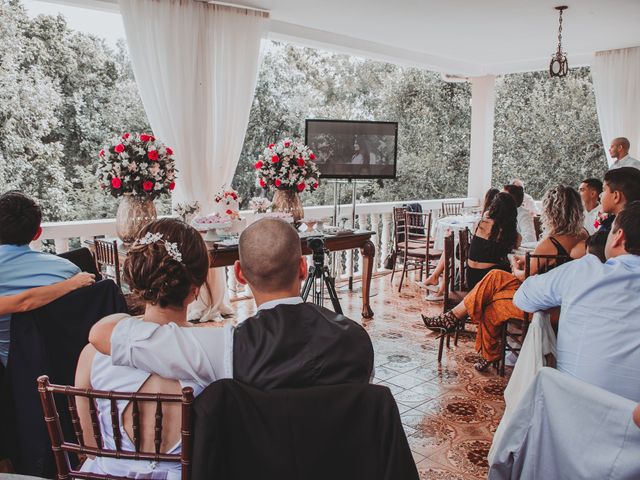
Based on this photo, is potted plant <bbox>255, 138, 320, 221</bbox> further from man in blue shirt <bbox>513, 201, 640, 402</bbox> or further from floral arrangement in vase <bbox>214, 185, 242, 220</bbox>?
man in blue shirt <bbox>513, 201, 640, 402</bbox>

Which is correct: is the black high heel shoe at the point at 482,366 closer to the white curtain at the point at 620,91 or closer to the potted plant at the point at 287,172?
the potted plant at the point at 287,172

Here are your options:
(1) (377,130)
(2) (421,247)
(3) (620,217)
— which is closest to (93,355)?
(3) (620,217)

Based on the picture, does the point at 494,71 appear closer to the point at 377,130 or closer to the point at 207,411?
the point at 377,130

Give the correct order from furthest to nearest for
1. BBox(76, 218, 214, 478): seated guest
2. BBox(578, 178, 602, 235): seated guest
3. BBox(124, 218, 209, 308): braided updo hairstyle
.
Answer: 1. BBox(578, 178, 602, 235): seated guest
2. BBox(124, 218, 209, 308): braided updo hairstyle
3. BBox(76, 218, 214, 478): seated guest

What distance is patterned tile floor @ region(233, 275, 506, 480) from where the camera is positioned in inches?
110

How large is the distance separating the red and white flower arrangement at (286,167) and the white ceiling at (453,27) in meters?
1.47

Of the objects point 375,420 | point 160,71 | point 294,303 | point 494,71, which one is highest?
point 494,71

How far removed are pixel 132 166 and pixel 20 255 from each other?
1.55m

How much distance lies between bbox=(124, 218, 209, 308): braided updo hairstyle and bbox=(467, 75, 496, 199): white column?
779 centimetres

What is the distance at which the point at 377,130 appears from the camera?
577 centimetres

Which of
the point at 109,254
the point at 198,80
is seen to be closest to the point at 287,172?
the point at 198,80

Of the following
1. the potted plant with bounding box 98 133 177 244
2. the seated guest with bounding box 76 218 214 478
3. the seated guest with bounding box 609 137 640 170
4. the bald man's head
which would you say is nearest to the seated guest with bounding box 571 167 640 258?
the bald man's head

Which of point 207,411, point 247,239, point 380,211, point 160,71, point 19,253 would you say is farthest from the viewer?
point 380,211

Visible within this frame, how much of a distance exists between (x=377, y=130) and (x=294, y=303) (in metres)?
4.50
